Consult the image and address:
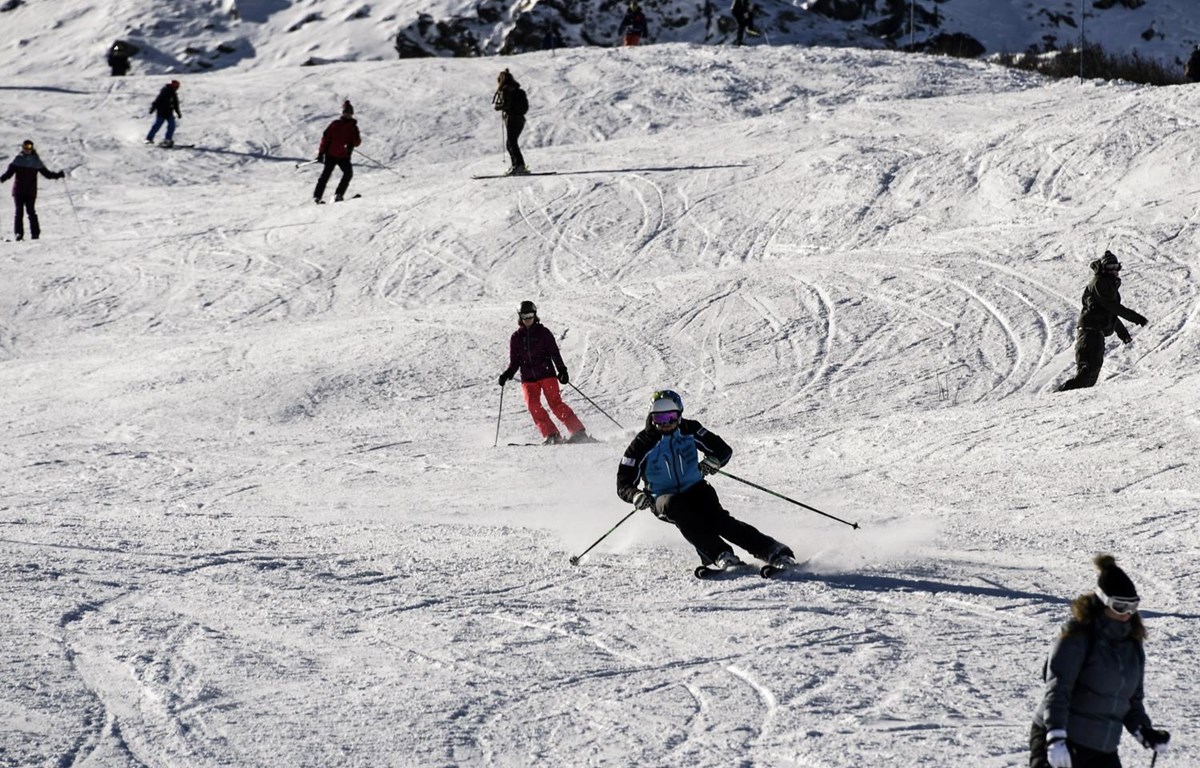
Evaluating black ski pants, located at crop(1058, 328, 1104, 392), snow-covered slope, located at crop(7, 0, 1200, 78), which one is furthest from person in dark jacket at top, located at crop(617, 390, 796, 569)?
snow-covered slope, located at crop(7, 0, 1200, 78)

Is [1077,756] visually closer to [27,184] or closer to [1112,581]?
[1112,581]

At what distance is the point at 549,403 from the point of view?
12914 millimetres

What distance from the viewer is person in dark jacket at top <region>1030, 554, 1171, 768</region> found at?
4.44m

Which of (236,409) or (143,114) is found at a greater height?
(143,114)

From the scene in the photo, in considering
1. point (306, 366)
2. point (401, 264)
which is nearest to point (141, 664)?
point (306, 366)

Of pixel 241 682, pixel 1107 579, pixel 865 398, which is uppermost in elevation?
pixel 1107 579

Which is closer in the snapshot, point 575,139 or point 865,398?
point 865,398

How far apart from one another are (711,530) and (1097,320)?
611cm

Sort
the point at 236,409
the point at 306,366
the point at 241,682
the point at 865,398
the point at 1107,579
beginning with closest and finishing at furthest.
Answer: the point at 1107,579, the point at 241,682, the point at 865,398, the point at 236,409, the point at 306,366

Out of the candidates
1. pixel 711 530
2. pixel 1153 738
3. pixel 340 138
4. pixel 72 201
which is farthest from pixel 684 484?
pixel 72 201

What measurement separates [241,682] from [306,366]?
9.38m

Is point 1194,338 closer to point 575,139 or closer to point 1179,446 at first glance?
point 1179,446

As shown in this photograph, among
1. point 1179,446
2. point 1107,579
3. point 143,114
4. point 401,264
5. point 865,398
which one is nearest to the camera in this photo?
point 1107,579

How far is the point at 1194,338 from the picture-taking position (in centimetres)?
1365
